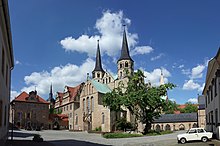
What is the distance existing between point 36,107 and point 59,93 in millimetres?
25903

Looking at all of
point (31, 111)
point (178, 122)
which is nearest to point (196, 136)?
point (31, 111)

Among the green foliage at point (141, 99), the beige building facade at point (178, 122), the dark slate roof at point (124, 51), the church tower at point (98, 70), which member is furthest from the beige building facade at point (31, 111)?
the beige building facade at point (178, 122)

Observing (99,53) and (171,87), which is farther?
(99,53)

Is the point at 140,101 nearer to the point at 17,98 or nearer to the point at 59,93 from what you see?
the point at 17,98

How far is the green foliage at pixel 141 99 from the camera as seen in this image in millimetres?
42750

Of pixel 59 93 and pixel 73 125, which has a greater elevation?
pixel 59 93

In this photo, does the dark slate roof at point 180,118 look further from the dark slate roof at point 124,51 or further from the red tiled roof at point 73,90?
the red tiled roof at point 73,90

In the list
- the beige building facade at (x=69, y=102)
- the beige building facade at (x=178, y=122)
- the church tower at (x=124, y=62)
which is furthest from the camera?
the beige building facade at (x=69, y=102)

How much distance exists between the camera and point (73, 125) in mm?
74938

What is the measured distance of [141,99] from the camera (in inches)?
1671

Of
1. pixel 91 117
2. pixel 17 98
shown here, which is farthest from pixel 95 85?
pixel 17 98

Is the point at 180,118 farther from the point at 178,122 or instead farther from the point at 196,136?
the point at 196,136

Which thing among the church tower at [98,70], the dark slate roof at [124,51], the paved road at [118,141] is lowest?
the paved road at [118,141]

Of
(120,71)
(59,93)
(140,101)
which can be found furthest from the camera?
(59,93)
